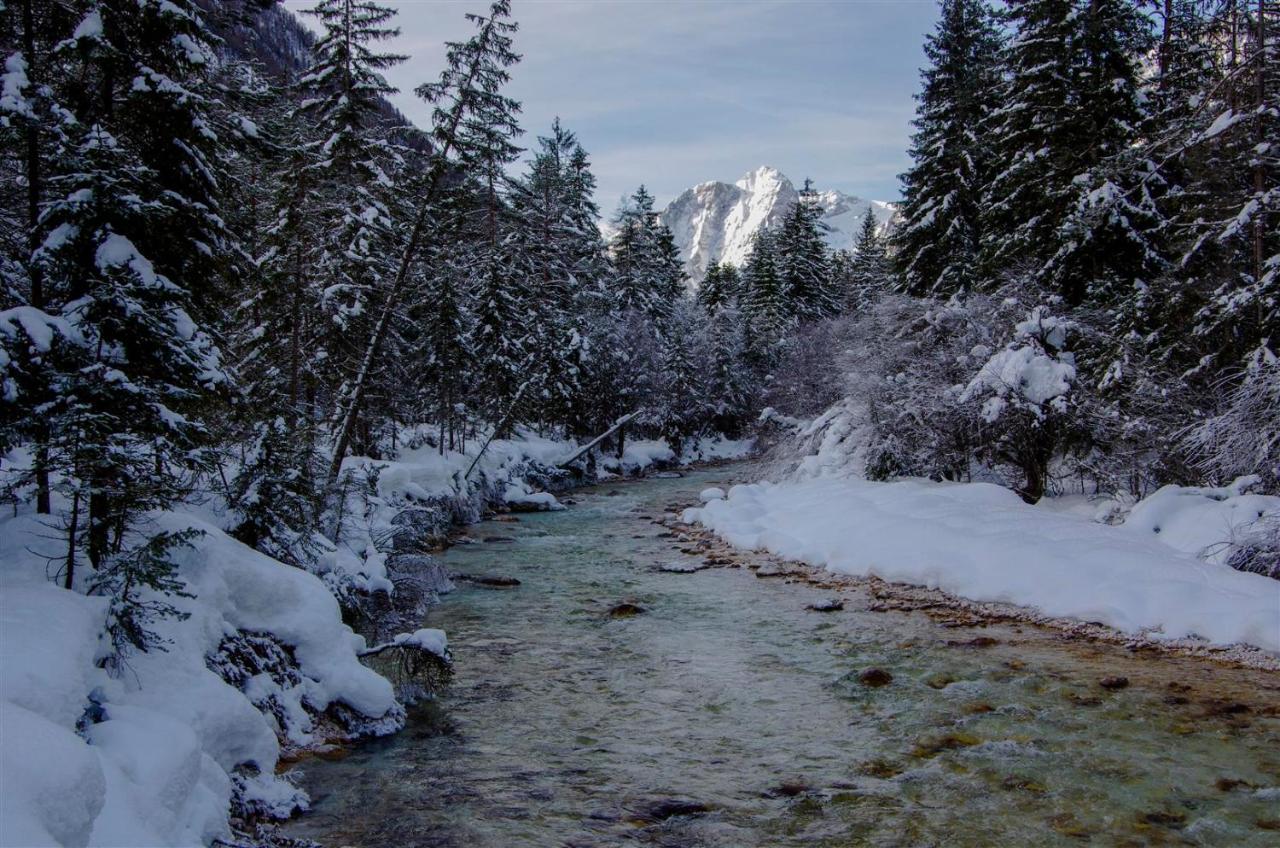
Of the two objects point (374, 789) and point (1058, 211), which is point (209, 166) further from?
point (1058, 211)

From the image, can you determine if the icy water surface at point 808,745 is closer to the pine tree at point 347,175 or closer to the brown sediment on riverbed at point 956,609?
the brown sediment on riverbed at point 956,609

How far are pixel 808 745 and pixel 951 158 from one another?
23.8 m

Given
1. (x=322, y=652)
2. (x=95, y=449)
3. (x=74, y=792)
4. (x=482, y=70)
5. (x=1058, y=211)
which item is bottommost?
(x=322, y=652)

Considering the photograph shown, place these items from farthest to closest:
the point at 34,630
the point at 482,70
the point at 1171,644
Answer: the point at 482,70 < the point at 1171,644 < the point at 34,630

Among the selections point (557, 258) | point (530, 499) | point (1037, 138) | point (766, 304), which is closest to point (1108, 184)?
point (1037, 138)

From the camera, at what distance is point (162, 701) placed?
225 inches

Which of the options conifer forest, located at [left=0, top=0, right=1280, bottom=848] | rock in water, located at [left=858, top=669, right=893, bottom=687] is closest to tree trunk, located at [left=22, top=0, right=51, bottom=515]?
conifer forest, located at [left=0, top=0, right=1280, bottom=848]

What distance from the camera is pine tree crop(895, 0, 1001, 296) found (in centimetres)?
2558

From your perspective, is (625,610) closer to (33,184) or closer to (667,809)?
(667,809)

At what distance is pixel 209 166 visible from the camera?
28.6 ft

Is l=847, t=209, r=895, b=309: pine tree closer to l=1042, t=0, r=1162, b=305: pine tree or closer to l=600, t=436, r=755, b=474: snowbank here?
l=600, t=436, r=755, b=474: snowbank

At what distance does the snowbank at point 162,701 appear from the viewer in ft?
12.5

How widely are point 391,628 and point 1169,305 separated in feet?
50.0

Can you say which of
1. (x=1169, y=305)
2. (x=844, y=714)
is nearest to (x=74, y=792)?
(x=844, y=714)
